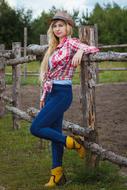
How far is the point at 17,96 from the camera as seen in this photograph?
8.76 m

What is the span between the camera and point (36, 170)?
6.06 m

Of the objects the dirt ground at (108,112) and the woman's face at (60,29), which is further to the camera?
the dirt ground at (108,112)

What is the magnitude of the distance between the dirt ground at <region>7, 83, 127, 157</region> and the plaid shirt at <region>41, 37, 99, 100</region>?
2.06 m

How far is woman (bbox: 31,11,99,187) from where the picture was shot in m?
4.97

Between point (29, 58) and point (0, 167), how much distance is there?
1.43 m

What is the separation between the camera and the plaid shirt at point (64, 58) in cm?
497

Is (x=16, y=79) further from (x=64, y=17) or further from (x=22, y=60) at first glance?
(x=64, y=17)

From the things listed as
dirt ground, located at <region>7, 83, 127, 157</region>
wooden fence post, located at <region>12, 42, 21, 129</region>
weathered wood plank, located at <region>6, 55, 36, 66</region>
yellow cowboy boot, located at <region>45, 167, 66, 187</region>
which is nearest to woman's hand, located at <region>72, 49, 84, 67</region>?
yellow cowboy boot, located at <region>45, 167, 66, 187</region>

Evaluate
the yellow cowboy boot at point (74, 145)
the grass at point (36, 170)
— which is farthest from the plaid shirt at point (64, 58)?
the grass at point (36, 170)

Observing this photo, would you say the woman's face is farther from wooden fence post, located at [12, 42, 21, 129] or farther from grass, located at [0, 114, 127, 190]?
wooden fence post, located at [12, 42, 21, 129]

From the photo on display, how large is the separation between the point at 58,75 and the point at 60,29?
0.40m

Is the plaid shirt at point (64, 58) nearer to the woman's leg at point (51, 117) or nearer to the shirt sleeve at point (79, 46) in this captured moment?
the shirt sleeve at point (79, 46)

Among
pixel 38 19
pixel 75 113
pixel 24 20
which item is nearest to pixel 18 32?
pixel 24 20

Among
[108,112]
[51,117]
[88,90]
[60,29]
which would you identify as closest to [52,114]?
[51,117]
